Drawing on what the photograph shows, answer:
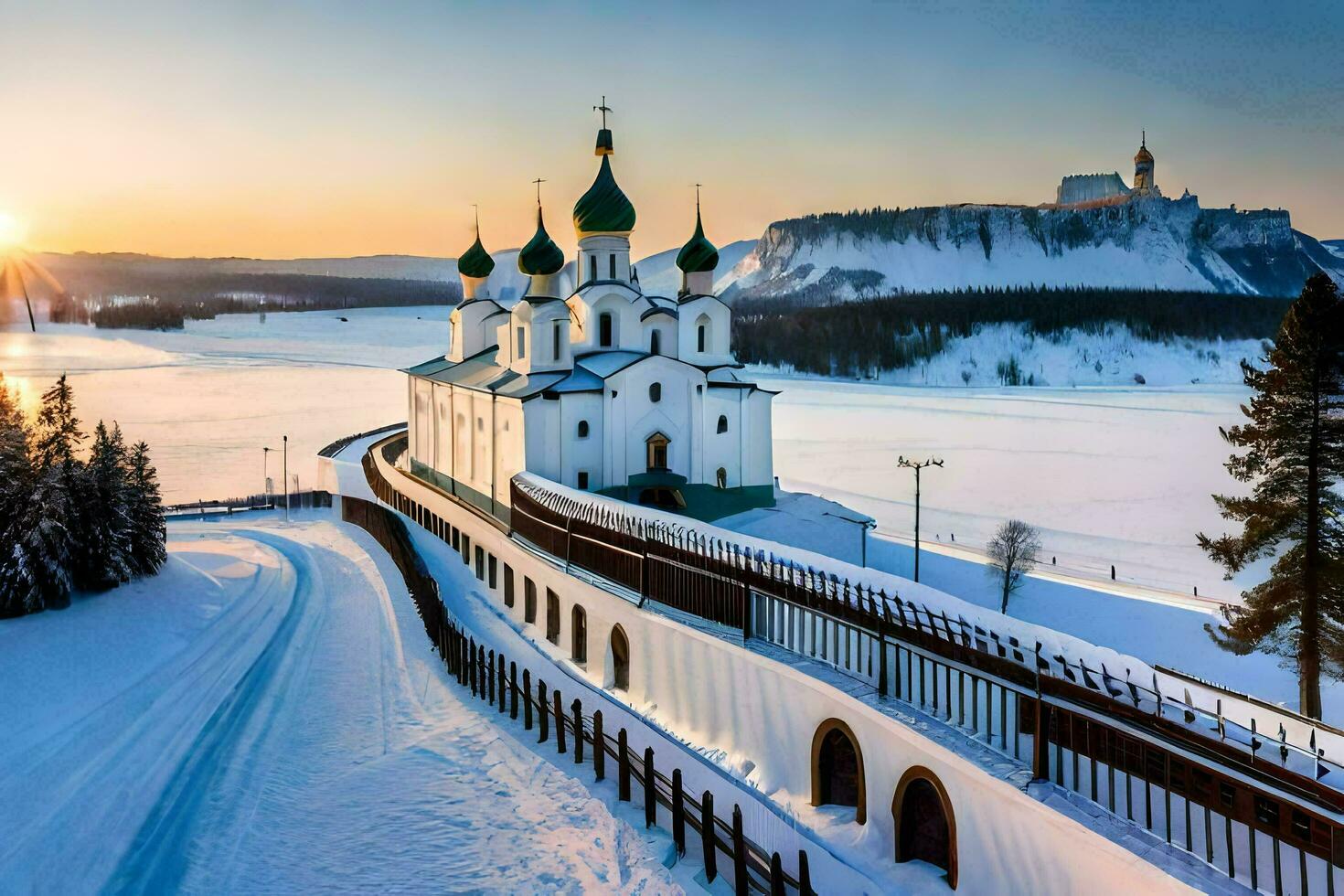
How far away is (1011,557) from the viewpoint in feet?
82.7

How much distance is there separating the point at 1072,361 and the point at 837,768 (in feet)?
422

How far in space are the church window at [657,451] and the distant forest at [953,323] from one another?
311ft

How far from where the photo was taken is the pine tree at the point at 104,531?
20078 millimetres

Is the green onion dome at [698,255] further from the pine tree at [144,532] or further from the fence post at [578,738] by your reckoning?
the fence post at [578,738]

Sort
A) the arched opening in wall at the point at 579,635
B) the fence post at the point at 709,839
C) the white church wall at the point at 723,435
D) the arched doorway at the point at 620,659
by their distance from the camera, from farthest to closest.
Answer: the white church wall at the point at 723,435, the arched opening in wall at the point at 579,635, the arched doorway at the point at 620,659, the fence post at the point at 709,839

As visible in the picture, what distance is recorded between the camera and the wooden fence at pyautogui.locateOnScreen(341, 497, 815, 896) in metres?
6.80

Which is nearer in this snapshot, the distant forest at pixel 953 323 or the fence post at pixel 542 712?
the fence post at pixel 542 712

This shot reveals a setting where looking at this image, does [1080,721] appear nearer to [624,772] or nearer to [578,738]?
[624,772]

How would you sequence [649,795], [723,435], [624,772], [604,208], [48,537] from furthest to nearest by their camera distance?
[604,208]
[723,435]
[48,537]
[624,772]
[649,795]

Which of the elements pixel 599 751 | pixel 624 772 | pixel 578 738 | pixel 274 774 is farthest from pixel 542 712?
pixel 274 774

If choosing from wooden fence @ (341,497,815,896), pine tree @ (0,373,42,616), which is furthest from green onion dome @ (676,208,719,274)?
pine tree @ (0,373,42,616)

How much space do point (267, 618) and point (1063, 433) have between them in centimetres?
5648

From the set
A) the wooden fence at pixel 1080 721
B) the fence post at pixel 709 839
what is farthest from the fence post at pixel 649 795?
the wooden fence at pixel 1080 721

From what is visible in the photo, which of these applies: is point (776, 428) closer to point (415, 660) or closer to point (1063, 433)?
point (1063, 433)
